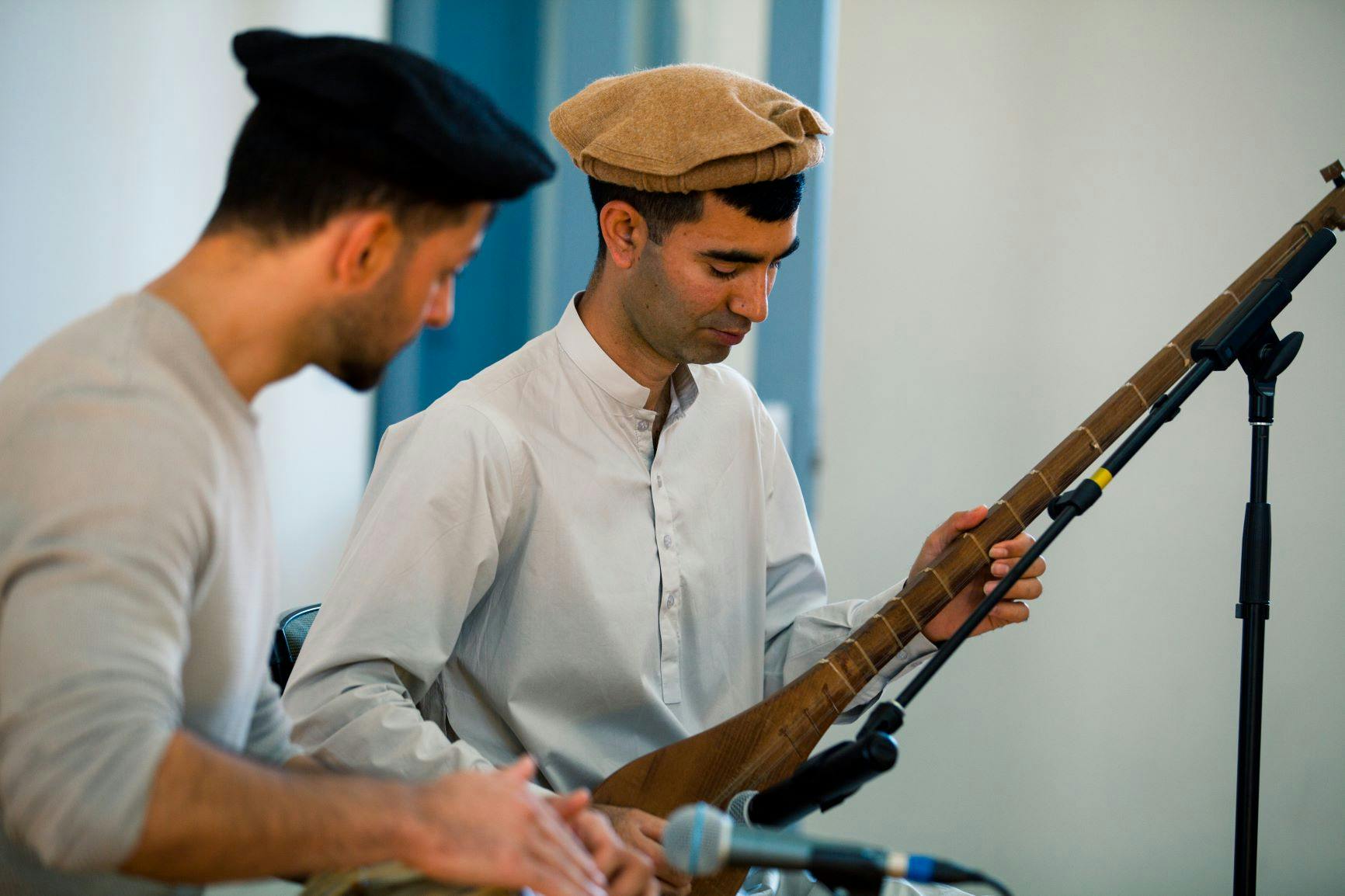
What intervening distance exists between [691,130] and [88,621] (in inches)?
42.5

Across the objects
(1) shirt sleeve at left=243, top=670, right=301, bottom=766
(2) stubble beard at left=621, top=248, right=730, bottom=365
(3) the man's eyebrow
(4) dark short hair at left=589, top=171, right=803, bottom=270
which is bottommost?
(1) shirt sleeve at left=243, top=670, right=301, bottom=766

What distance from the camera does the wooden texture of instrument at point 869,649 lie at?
1483mm

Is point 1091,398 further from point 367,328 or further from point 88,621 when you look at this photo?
point 88,621

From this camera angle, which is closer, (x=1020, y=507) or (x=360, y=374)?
(x=360, y=374)

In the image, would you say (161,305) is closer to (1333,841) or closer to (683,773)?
(683,773)

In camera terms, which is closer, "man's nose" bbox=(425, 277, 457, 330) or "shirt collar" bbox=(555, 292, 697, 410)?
"man's nose" bbox=(425, 277, 457, 330)

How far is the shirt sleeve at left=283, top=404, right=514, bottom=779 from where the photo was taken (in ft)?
4.75

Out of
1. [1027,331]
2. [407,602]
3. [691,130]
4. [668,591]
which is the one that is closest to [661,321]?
[691,130]

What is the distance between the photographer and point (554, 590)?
Result: 1.65 m

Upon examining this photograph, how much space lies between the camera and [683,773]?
A: 149 cm

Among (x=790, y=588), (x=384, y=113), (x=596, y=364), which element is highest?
(x=384, y=113)

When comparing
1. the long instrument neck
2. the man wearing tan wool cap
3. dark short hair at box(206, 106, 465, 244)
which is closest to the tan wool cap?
the man wearing tan wool cap

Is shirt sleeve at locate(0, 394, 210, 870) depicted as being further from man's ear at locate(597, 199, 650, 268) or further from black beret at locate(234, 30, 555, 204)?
man's ear at locate(597, 199, 650, 268)

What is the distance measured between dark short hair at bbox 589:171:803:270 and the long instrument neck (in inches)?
20.1
